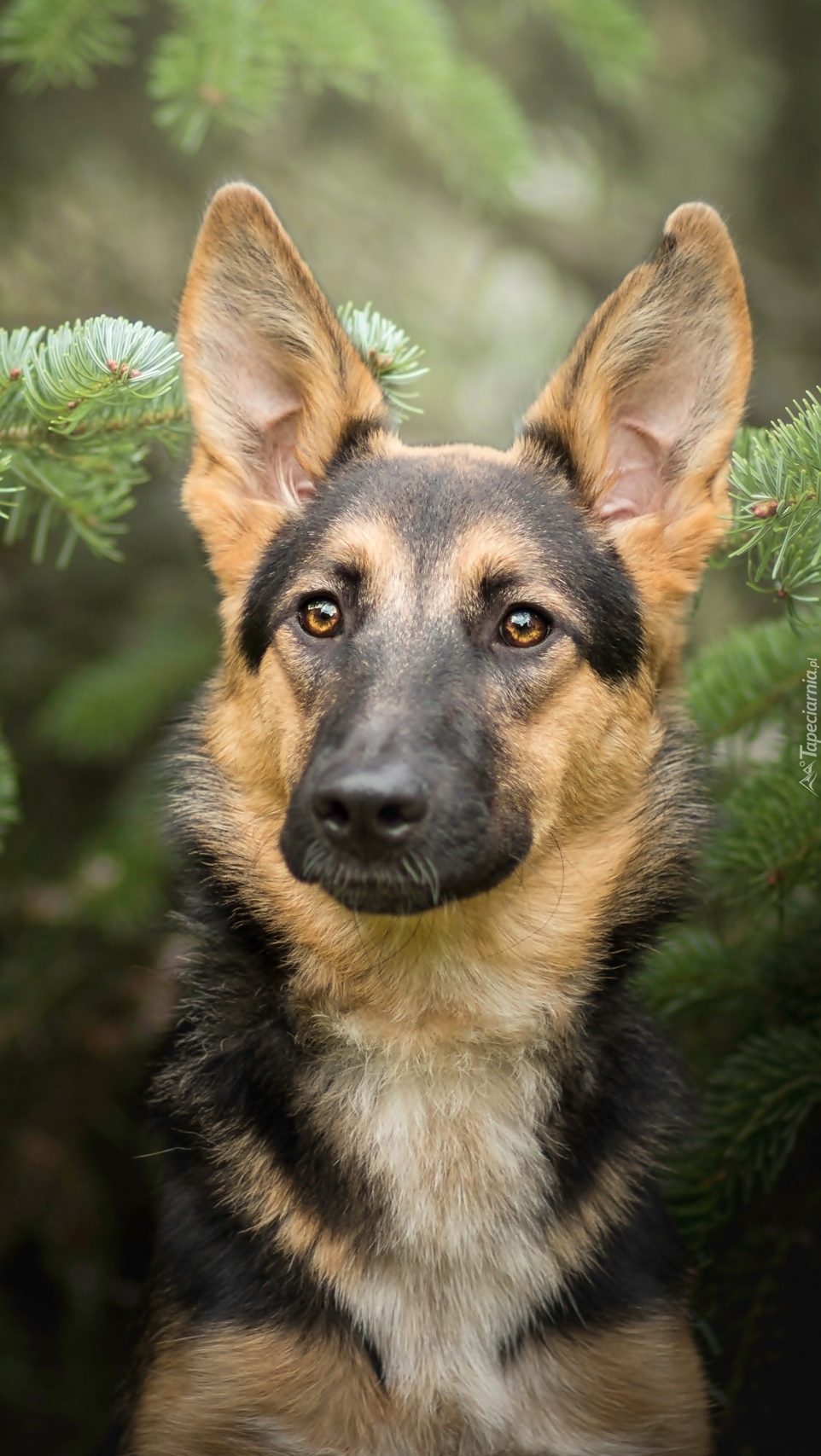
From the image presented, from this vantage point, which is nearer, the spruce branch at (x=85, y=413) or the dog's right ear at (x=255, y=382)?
the spruce branch at (x=85, y=413)

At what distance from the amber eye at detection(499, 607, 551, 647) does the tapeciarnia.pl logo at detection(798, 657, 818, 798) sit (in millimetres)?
737

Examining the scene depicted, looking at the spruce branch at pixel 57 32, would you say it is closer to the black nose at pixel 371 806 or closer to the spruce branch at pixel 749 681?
the black nose at pixel 371 806

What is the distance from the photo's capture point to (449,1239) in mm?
2668

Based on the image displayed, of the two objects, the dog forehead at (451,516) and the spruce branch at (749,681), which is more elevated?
Result: the dog forehead at (451,516)

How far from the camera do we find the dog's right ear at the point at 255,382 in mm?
3006

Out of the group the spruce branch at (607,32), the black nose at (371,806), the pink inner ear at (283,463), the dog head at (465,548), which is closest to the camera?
the black nose at (371,806)

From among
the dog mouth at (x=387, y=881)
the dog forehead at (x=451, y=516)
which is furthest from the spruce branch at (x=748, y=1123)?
the dog forehead at (x=451, y=516)

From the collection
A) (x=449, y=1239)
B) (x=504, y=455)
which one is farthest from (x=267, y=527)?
(x=449, y=1239)

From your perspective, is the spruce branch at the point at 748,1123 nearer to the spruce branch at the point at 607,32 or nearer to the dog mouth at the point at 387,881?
the dog mouth at the point at 387,881

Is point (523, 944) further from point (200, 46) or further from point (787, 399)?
point (787, 399)

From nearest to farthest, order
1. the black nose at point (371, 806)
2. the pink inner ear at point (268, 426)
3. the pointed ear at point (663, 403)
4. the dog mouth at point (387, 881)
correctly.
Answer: the black nose at point (371, 806) → the dog mouth at point (387, 881) → the pointed ear at point (663, 403) → the pink inner ear at point (268, 426)

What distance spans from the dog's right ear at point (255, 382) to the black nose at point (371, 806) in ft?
3.62

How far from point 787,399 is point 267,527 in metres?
3.65

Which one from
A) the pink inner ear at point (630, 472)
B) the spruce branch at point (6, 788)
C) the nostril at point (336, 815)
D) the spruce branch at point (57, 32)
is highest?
the spruce branch at point (57, 32)
